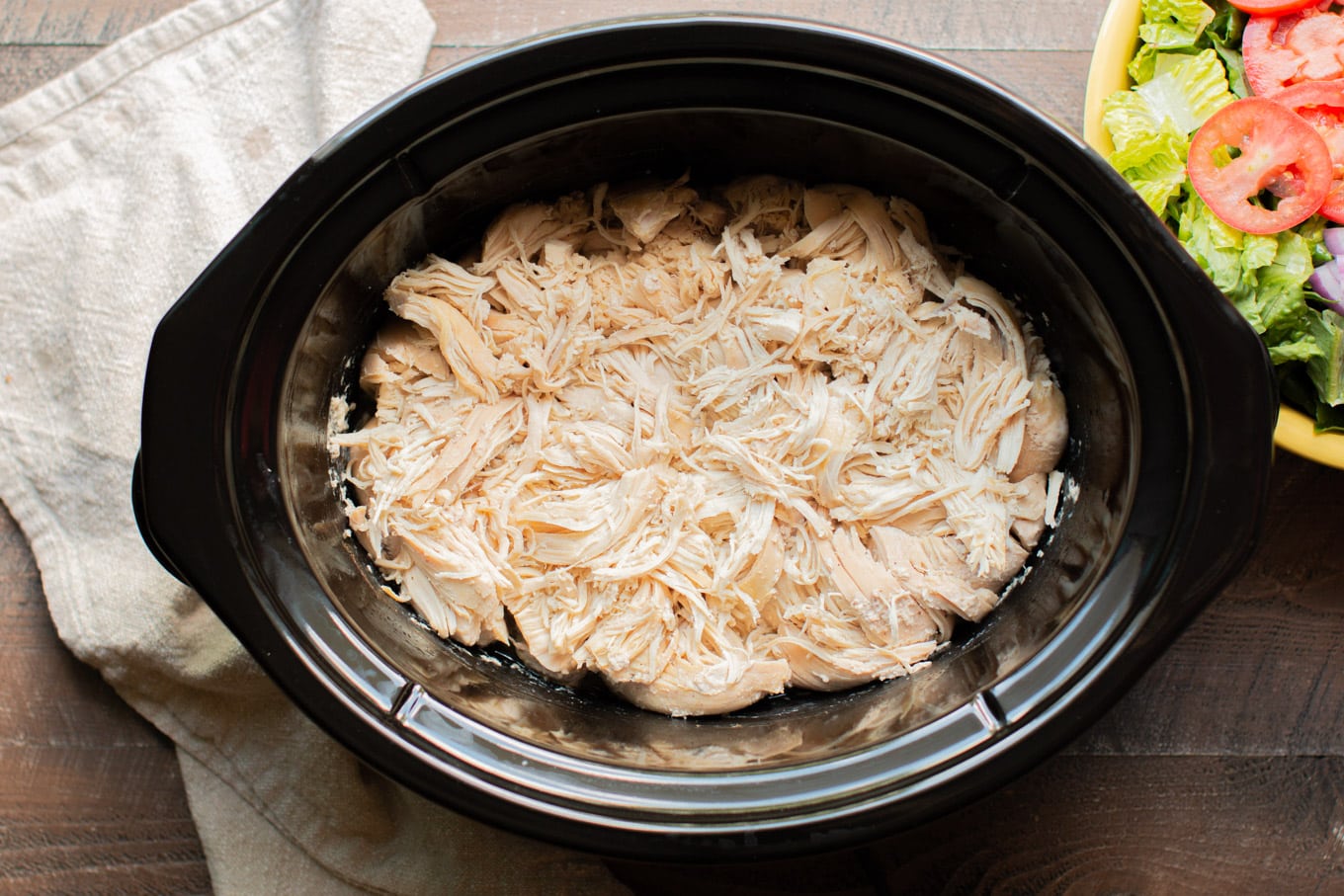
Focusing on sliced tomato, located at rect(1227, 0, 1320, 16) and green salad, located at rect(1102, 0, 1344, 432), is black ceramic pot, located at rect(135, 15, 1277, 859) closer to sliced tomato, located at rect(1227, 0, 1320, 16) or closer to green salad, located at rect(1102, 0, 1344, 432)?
green salad, located at rect(1102, 0, 1344, 432)

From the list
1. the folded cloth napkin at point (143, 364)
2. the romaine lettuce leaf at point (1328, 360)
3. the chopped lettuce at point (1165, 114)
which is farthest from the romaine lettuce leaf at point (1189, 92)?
the folded cloth napkin at point (143, 364)

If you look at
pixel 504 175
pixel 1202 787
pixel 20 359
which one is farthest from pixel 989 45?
pixel 20 359

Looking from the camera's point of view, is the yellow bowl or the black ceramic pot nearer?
the black ceramic pot

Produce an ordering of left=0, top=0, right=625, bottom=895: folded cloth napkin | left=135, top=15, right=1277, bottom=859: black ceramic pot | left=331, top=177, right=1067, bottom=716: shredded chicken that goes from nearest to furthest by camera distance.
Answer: left=135, top=15, right=1277, bottom=859: black ceramic pot < left=331, top=177, right=1067, bottom=716: shredded chicken < left=0, top=0, right=625, bottom=895: folded cloth napkin

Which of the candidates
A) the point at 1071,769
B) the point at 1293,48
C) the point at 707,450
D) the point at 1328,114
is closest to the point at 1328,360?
the point at 1328,114

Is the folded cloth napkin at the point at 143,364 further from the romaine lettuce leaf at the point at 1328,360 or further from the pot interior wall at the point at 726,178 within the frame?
the romaine lettuce leaf at the point at 1328,360

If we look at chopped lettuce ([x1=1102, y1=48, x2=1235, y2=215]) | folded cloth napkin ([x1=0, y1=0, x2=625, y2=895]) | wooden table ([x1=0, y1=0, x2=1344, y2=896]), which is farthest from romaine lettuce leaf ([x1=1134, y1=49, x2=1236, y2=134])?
folded cloth napkin ([x1=0, y1=0, x2=625, y2=895])
